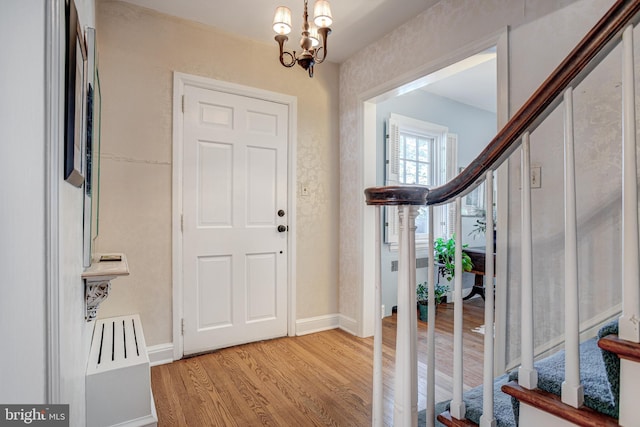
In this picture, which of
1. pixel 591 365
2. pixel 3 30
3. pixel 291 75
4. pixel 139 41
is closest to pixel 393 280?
pixel 291 75

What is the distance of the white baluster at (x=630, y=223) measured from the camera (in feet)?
2.36

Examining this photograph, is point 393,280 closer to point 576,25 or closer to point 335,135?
point 335,135

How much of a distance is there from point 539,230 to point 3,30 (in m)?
2.18

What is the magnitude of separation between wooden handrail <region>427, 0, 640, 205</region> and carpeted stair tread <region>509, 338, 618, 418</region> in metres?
0.60

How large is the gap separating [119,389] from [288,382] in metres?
1.03

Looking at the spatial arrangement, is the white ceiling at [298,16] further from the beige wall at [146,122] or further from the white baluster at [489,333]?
the white baluster at [489,333]

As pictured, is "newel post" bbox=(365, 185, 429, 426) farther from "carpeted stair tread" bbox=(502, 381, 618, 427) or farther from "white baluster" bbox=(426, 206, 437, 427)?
"carpeted stair tread" bbox=(502, 381, 618, 427)

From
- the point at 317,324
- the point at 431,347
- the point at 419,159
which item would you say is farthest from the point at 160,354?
the point at 419,159

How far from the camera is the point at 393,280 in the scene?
149 inches

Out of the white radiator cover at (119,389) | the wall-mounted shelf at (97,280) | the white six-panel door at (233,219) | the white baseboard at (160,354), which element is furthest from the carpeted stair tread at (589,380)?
the white baseboard at (160,354)

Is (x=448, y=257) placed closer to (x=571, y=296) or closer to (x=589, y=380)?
(x=589, y=380)

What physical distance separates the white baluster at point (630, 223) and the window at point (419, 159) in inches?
111

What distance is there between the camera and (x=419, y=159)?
13.5ft

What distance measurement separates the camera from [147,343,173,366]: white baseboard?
2443mm
